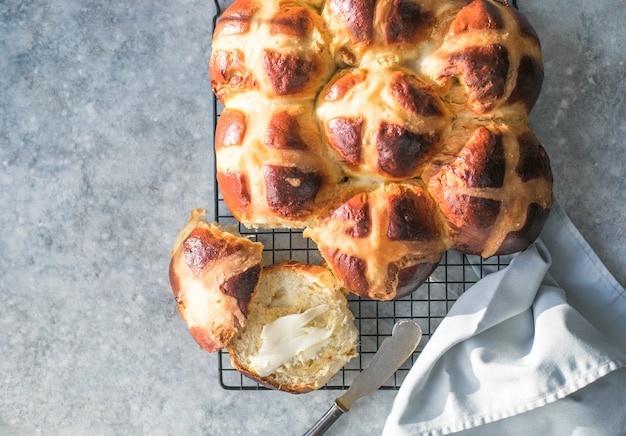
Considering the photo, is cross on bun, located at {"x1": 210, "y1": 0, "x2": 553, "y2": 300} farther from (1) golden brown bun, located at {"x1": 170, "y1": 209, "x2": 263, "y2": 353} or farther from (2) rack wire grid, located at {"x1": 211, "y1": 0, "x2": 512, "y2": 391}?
(2) rack wire grid, located at {"x1": 211, "y1": 0, "x2": 512, "y2": 391}

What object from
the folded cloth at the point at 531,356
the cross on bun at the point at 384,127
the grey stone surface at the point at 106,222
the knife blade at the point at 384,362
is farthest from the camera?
the grey stone surface at the point at 106,222

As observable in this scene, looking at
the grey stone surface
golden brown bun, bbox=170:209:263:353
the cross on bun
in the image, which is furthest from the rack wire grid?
the cross on bun

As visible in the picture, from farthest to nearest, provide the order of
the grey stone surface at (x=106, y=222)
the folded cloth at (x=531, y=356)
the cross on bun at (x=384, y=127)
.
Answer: the grey stone surface at (x=106, y=222), the folded cloth at (x=531, y=356), the cross on bun at (x=384, y=127)

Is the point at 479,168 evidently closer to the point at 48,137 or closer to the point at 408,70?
the point at 408,70

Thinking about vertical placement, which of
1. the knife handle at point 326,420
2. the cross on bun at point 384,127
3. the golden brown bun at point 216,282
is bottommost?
the knife handle at point 326,420

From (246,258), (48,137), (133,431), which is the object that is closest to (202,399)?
(133,431)

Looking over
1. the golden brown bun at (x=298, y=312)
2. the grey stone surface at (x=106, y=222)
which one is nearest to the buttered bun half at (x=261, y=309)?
the golden brown bun at (x=298, y=312)

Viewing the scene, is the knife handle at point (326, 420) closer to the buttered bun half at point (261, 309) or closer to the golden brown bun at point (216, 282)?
the buttered bun half at point (261, 309)
